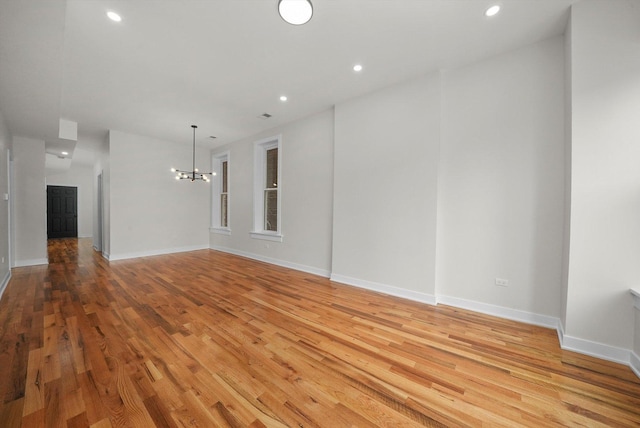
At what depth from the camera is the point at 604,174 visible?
192 centimetres

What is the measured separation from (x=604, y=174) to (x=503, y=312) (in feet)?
5.27

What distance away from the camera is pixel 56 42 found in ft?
6.89

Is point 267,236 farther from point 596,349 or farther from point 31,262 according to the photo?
point 31,262

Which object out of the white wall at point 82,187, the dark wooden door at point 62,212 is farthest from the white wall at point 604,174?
the dark wooden door at point 62,212

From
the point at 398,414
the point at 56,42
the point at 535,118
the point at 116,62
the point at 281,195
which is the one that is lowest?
the point at 398,414

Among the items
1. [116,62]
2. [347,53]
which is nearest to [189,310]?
[116,62]

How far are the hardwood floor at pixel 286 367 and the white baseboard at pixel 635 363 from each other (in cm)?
4

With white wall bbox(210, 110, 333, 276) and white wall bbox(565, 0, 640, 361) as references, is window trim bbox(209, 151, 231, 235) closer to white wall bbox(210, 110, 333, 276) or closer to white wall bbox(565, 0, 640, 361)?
white wall bbox(210, 110, 333, 276)

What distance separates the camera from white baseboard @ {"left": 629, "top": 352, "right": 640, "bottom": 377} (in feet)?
5.68

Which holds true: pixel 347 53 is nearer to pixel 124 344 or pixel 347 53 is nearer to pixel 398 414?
pixel 398 414

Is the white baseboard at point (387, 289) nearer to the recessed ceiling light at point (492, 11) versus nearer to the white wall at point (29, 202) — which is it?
the recessed ceiling light at point (492, 11)

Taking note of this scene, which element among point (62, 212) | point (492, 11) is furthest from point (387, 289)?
point (62, 212)

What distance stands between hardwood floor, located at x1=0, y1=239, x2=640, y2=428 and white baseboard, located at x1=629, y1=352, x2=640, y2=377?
41 millimetres

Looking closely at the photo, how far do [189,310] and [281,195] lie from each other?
109 inches
